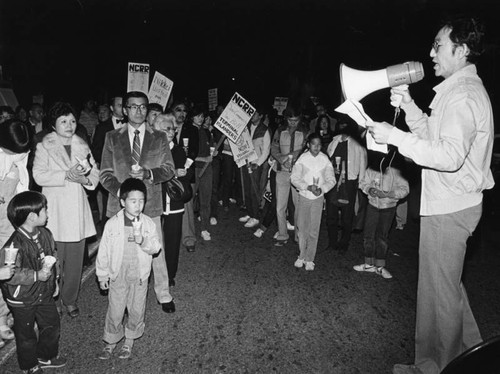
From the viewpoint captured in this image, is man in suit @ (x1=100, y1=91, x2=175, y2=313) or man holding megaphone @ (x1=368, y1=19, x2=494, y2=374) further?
man in suit @ (x1=100, y1=91, x2=175, y2=313)

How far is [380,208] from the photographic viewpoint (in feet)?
19.0

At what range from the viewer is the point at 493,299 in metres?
5.20

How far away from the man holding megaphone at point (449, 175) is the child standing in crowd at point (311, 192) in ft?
9.33

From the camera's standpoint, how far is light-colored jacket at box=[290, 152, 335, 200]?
5949mm

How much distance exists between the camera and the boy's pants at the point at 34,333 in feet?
10.5

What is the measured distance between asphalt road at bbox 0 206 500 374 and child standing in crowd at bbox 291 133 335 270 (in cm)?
34

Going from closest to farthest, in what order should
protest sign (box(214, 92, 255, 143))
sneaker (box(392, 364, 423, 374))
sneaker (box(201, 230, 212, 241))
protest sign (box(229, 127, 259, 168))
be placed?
sneaker (box(392, 364, 423, 374)), sneaker (box(201, 230, 212, 241)), protest sign (box(214, 92, 255, 143)), protest sign (box(229, 127, 259, 168))

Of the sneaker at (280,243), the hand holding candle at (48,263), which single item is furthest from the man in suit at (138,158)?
the sneaker at (280,243)

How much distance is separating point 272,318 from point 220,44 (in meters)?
22.8

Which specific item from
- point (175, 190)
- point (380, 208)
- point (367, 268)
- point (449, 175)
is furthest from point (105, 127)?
point (449, 175)

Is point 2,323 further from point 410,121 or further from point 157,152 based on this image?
point 410,121

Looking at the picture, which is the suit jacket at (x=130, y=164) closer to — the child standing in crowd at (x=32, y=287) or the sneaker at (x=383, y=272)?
the child standing in crowd at (x=32, y=287)

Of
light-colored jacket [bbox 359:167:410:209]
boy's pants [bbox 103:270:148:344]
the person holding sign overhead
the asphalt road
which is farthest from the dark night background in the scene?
boy's pants [bbox 103:270:148:344]

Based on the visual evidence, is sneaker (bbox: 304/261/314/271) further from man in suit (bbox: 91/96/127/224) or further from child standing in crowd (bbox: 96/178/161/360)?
man in suit (bbox: 91/96/127/224)
